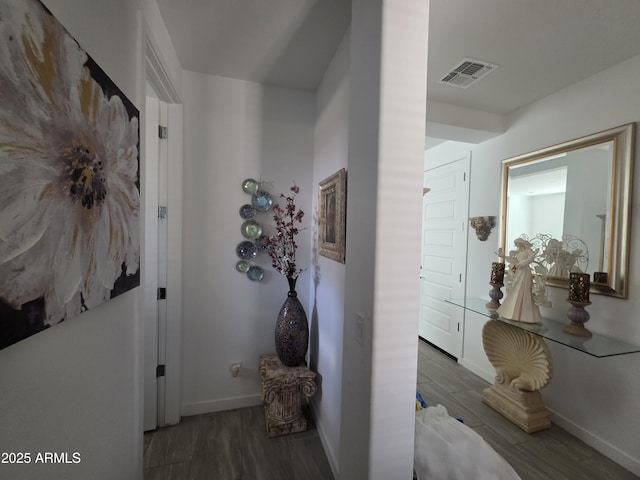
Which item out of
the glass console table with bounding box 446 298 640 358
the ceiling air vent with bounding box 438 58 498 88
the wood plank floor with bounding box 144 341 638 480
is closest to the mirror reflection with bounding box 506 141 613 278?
the glass console table with bounding box 446 298 640 358

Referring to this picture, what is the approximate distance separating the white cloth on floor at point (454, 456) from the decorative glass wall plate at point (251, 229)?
158 centimetres

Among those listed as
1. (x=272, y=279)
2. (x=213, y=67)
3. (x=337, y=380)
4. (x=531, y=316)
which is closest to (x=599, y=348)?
(x=531, y=316)

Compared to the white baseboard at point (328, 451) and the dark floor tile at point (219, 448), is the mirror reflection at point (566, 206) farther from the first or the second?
the dark floor tile at point (219, 448)

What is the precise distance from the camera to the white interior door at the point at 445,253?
2994mm

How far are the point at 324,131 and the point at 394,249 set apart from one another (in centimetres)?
129

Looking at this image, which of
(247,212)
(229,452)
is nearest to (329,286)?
(247,212)

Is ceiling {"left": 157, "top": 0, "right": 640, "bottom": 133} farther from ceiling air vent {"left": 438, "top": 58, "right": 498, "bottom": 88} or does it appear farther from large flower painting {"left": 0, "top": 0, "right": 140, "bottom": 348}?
large flower painting {"left": 0, "top": 0, "right": 140, "bottom": 348}

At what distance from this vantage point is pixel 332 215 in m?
1.65

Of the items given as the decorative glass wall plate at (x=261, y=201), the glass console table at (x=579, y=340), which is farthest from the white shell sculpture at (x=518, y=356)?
the decorative glass wall plate at (x=261, y=201)

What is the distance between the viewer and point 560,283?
2045 millimetres

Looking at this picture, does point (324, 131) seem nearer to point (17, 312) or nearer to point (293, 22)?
point (293, 22)

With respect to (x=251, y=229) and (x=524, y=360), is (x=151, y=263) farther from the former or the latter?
(x=524, y=360)

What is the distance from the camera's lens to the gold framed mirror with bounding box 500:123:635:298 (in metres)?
1.73

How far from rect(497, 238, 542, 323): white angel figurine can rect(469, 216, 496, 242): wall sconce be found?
0.59m
